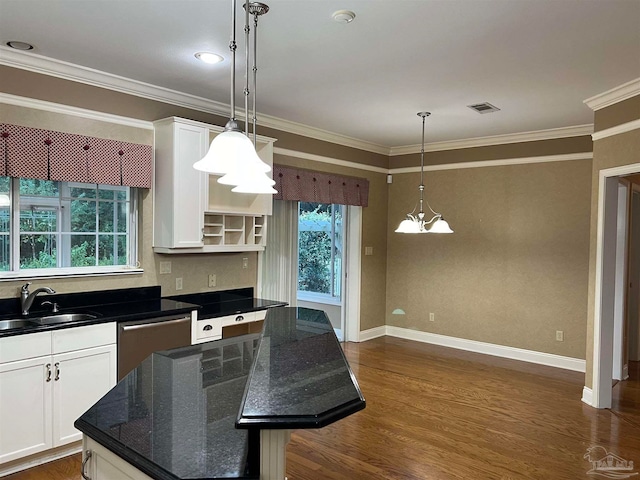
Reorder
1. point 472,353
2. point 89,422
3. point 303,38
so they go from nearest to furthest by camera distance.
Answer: point 89,422 → point 303,38 → point 472,353

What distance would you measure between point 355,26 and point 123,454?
2.35 meters

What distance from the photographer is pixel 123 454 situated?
→ 1389 millimetres

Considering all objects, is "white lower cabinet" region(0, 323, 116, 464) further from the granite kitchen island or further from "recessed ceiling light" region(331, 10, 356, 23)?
"recessed ceiling light" region(331, 10, 356, 23)

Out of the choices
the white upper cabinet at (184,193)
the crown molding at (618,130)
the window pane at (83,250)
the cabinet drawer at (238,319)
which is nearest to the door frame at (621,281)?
the crown molding at (618,130)

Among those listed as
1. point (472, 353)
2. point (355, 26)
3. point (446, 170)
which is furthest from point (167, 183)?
point (472, 353)

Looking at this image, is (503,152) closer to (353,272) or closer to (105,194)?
(353,272)

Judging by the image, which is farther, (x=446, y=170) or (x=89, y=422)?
(x=446, y=170)

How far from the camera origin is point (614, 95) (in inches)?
152

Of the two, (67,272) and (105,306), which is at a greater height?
(67,272)

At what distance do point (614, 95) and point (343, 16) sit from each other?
259 cm

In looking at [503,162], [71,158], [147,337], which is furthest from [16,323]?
[503,162]

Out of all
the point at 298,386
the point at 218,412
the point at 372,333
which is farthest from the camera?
the point at 372,333

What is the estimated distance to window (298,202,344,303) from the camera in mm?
6648

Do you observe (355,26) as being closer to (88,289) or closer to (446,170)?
(88,289)
